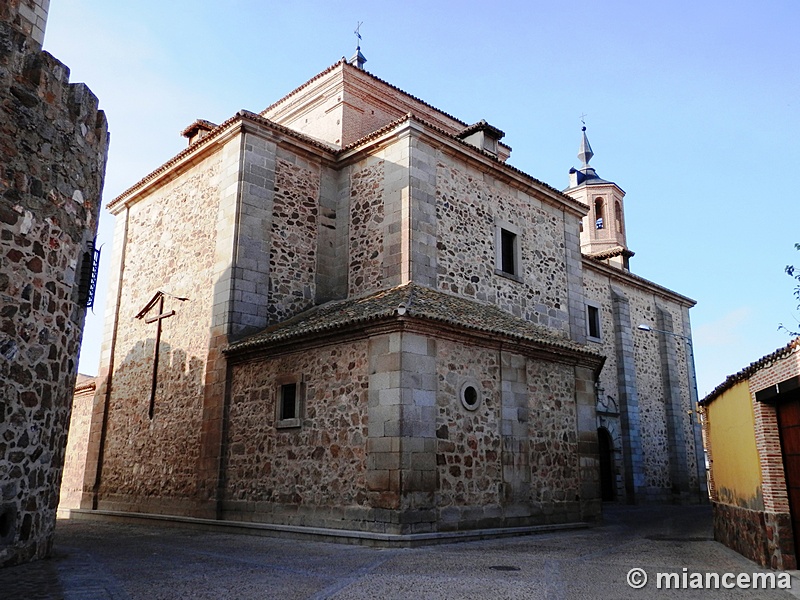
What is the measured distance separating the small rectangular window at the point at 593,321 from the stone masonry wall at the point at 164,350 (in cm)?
1312

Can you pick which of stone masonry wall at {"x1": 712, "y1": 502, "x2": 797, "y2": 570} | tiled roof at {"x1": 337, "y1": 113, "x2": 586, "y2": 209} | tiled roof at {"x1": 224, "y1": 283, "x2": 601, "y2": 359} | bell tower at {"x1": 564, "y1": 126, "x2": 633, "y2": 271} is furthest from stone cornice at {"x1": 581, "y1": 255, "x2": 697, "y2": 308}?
stone masonry wall at {"x1": 712, "y1": 502, "x2": 797, "y2": 570}

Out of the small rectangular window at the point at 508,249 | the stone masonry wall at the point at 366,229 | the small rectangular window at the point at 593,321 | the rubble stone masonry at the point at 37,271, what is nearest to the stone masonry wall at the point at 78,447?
the stone masonry wall at the point at 366,229

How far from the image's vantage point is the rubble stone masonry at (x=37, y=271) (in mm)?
6645

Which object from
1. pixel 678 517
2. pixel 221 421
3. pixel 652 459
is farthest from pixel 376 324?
pixel 652 459

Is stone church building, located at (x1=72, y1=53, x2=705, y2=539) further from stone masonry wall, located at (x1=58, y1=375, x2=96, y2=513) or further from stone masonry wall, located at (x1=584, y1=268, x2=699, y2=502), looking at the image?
stone masonry wall, located at (x1=584, y1=268, x2=699, y2=502)

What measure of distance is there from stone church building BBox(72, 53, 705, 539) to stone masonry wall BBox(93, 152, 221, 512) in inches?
2.5

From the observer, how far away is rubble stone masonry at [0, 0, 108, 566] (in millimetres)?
6645

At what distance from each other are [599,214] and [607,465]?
12833mm

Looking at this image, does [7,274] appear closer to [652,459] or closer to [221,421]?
[221,421]

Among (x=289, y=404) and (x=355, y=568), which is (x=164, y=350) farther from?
(x=355, y=568)

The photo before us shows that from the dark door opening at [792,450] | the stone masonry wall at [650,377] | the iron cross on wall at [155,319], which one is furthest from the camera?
the stone masonry wall at [650,377]

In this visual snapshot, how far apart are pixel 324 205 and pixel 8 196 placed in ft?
27.6

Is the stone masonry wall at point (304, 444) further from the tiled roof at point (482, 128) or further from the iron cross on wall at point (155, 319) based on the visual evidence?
the tiled roof at point (482, 128)

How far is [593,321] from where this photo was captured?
2212cm
